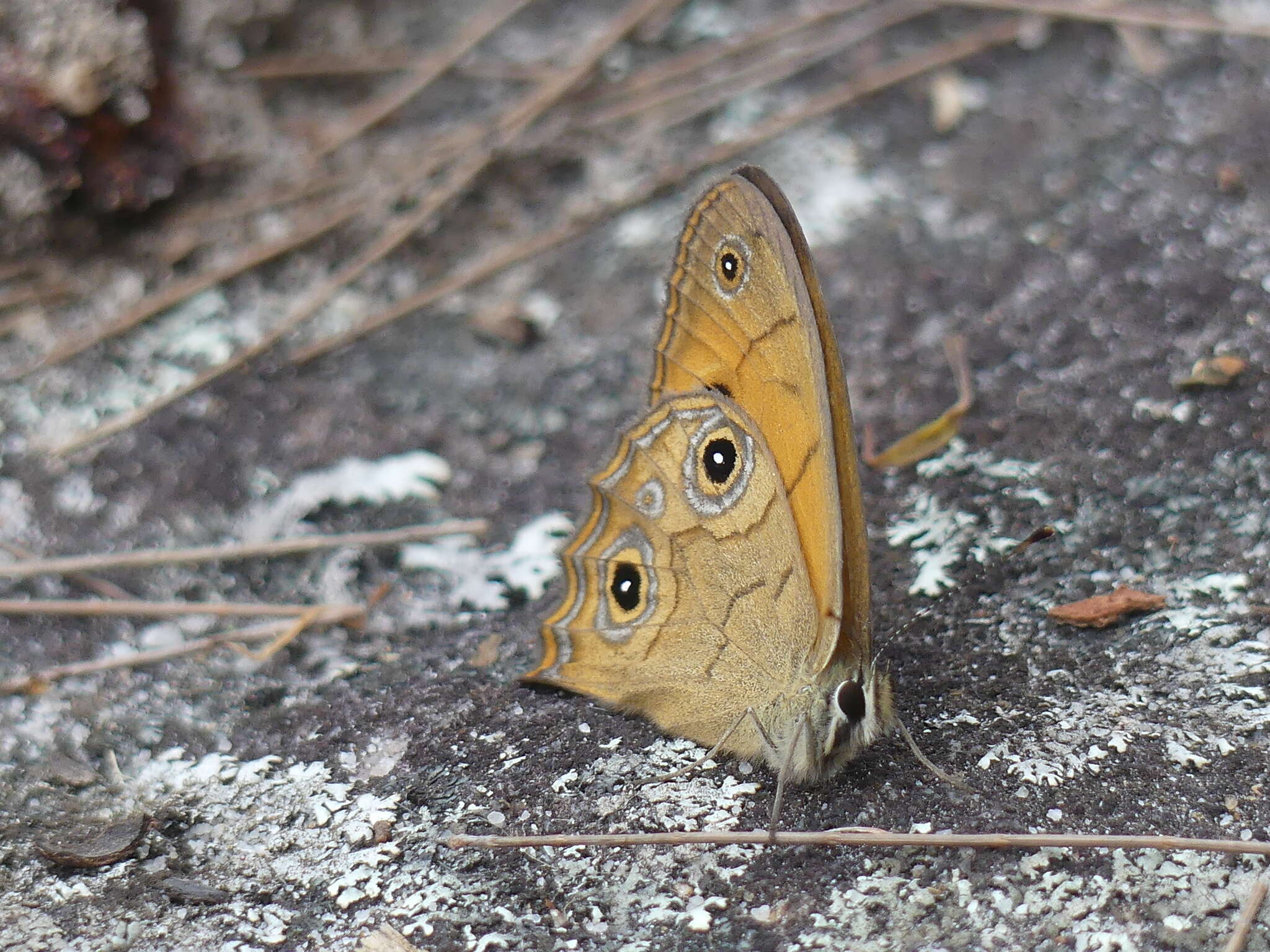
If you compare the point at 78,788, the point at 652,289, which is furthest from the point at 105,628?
the point at 652,289

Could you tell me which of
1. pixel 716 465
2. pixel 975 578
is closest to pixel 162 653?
pixel 716 465

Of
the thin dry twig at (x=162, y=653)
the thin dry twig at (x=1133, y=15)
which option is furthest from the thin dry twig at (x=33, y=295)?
the thin dry twig at (x=1133, y=15)

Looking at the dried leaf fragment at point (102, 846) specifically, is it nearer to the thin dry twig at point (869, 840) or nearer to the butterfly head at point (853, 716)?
the thin dry twig at point (869, 840)

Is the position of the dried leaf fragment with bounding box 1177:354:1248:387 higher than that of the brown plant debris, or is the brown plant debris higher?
the dried leaf fragment with bounding box 1177:354:1248:387

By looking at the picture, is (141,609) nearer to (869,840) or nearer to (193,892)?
(193,892)

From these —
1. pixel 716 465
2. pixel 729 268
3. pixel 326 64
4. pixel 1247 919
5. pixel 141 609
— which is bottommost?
pixel 1247 919

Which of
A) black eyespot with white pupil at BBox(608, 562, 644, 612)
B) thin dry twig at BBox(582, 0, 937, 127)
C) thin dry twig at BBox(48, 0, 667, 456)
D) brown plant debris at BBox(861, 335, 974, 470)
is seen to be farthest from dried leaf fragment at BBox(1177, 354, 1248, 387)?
thin dry twig at BBox(48, 0, 667, 456)

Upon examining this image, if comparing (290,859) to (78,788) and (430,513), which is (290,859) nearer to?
(78,788)

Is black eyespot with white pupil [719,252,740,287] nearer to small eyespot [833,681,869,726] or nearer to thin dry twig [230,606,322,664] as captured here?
small eyespot [833,681,869,726]
